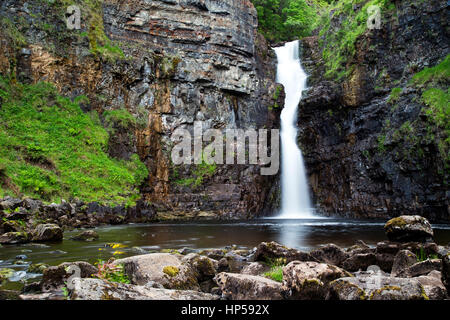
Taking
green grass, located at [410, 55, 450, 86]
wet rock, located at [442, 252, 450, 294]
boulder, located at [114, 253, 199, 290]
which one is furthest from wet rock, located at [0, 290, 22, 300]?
green grass, located at [410, 55, 450, 86]

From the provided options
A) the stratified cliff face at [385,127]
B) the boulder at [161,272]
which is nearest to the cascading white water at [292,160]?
the stratified cliff face at [385,127]

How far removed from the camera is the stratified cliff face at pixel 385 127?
818 inches

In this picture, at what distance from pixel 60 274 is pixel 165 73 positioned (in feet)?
81.3

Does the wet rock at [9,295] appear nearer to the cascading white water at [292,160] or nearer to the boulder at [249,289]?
the boulder at [249,289]

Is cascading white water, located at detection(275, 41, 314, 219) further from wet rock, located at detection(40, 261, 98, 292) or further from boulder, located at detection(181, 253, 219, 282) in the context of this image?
wet rock, located at detection(40, 261, 98, 292)

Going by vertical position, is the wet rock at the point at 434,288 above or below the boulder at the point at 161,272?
above

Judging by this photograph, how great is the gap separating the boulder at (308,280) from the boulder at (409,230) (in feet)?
13.8

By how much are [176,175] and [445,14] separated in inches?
911

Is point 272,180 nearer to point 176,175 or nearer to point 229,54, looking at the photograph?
point 176,175

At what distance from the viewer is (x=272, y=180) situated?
29.2 meters

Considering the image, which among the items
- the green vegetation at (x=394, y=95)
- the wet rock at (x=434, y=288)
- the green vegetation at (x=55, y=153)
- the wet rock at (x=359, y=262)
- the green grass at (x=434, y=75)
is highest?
the green grass at (x=434, y=75)

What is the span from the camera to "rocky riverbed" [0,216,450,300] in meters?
3.71

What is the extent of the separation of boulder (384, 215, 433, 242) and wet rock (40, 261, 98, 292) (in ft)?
23.4

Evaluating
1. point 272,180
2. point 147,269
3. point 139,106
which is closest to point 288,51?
point 272,180
